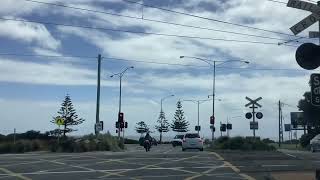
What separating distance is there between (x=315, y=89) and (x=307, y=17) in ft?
5.27

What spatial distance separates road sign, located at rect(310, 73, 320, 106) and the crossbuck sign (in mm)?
1208

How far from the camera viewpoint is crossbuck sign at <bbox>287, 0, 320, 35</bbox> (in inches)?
445

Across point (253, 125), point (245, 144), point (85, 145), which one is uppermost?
point (253, 125)

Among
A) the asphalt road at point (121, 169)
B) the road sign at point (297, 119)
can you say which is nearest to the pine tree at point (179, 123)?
the road sign at point (297, 119)

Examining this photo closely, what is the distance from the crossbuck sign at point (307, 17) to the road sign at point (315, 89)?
1.21 m

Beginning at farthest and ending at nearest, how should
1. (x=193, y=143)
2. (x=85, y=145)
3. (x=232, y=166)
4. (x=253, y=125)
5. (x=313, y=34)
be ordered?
1. (x=193, y=143)
2. (x=253, y=125)
3. (x=85, y=145)
4. (x=232, y=166)
5. (x=313, y=34)

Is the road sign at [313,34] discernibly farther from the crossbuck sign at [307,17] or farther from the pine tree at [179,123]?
the pine tree at [179,123]

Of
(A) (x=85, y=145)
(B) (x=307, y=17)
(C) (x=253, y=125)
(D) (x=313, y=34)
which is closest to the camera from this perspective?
(B) (x=307, y=17)

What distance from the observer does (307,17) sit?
1152 centimetres

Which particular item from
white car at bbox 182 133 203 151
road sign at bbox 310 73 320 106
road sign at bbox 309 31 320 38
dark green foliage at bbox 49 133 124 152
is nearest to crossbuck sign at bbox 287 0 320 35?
road sign at bbox 309 31 320 38

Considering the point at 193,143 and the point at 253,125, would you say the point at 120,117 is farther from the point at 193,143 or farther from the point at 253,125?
the point at 253,125

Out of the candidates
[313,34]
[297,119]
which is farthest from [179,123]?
[313,34]

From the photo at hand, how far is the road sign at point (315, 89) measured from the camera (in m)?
10.6

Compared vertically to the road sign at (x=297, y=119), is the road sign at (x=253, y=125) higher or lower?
lower
